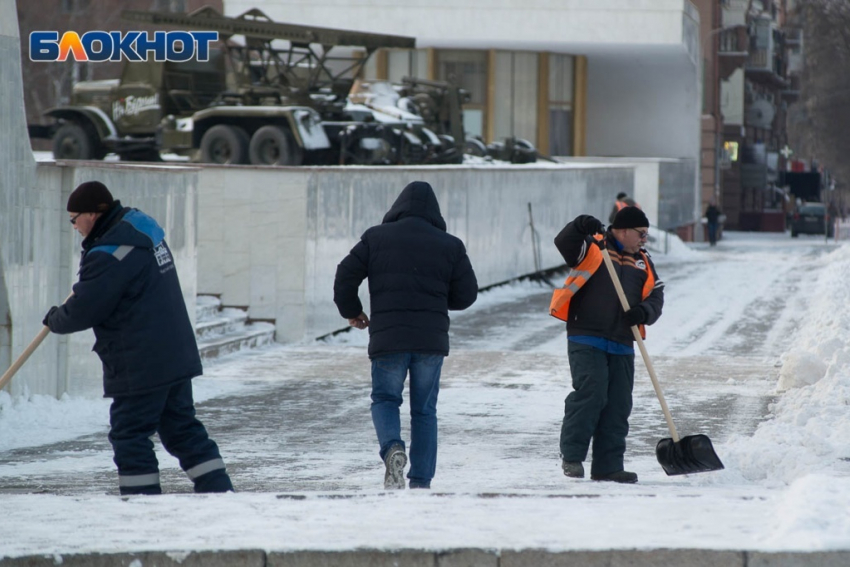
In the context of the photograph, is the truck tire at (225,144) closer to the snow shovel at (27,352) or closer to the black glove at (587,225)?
the black glove at (587,225)

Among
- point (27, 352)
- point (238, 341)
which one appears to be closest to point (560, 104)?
A: point (238, 341)

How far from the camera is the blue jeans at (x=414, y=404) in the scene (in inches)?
269

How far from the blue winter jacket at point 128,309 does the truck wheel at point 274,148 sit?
14174mm

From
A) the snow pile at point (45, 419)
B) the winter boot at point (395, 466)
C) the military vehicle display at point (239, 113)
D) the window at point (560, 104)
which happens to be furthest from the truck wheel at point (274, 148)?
the window at point (560, 104)

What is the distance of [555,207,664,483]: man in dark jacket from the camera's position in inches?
288

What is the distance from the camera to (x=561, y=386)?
1177 centimetres

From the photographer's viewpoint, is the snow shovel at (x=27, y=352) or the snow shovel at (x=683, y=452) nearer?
the snow shovel at (x=27, y=352)

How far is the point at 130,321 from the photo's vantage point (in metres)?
6.16

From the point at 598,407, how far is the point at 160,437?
95.9 inches

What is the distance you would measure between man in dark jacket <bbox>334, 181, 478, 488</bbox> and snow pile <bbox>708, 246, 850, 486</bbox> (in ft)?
6.26

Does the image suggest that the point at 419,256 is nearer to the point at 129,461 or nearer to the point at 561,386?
the point at 129,461

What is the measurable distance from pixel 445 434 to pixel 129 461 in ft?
11.9

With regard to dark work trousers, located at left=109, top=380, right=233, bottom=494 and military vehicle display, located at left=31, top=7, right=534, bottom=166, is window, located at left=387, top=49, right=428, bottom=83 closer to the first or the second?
military vehicle display, located at left=31, top=7, right=534, bottom=166

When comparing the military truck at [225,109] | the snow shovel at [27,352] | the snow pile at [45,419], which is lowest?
the snow pile at [45,419]
